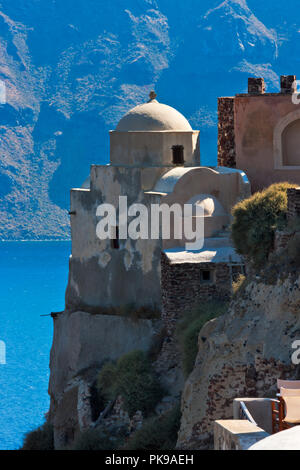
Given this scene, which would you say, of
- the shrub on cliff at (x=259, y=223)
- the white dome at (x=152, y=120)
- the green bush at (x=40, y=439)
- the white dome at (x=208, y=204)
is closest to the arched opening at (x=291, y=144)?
the white dome at (x=152, y=120)

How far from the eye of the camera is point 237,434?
40.7 feet

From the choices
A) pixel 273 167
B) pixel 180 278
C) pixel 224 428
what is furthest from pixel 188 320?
pixel 224 428

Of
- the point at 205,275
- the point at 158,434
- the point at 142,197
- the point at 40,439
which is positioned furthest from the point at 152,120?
the point at 158,434

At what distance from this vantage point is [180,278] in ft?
79.1

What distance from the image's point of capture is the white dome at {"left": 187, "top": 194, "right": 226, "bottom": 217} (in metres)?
25.7

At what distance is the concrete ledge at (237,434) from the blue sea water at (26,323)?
2304 centimetres

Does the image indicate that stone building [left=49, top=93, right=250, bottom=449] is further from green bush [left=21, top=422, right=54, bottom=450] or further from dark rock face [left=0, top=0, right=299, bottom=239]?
dark rock face [left=0, top=0, right=299, bottom=239]

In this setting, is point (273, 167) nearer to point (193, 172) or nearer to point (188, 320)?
point (193, 172)

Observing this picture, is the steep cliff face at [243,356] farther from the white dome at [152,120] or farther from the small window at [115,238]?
the white dome at [152,120]

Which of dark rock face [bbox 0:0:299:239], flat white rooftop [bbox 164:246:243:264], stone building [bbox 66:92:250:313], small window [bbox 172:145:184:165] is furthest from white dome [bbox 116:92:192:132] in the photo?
dark rock face [bbox 0:0:299:239]

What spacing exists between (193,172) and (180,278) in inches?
116

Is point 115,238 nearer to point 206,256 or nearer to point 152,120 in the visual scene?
point 152,120

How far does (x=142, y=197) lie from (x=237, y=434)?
47.2ft

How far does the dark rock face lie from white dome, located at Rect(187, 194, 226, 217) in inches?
1752
